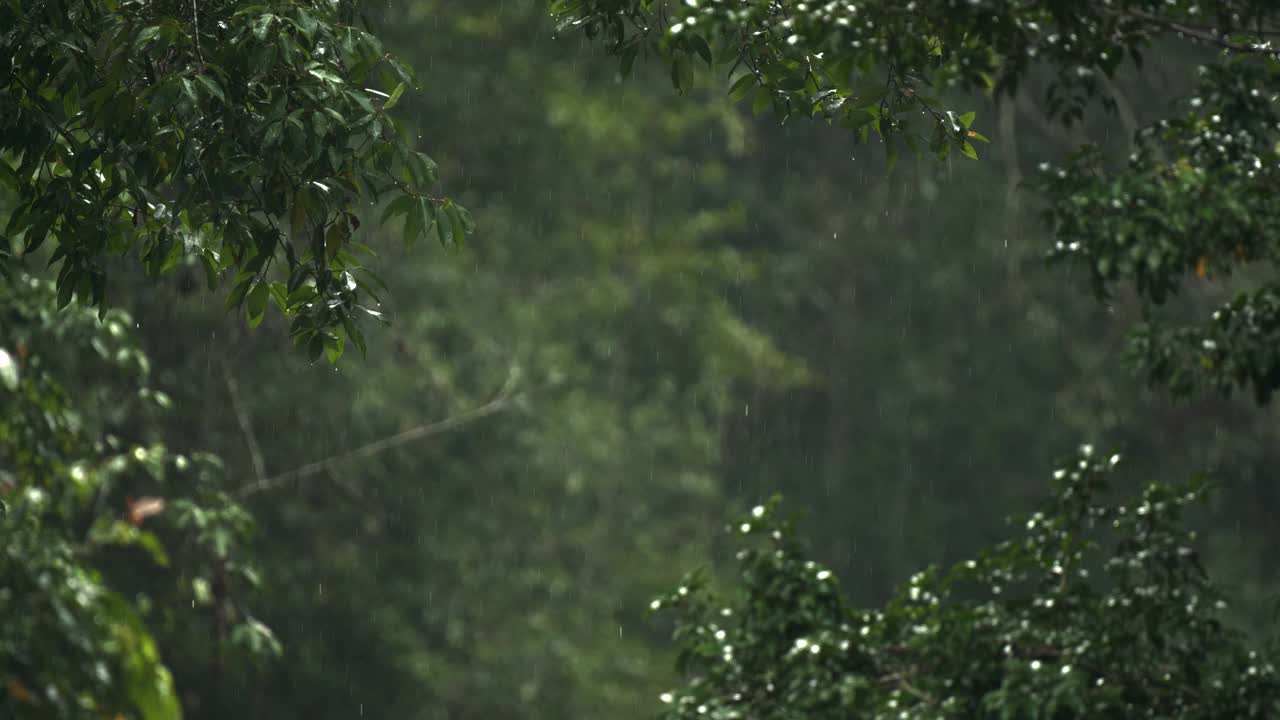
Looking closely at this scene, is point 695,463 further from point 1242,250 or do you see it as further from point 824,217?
point 1242,250

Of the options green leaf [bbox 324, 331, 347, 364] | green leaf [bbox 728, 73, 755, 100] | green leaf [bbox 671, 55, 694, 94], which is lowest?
green leaf [bbox 324, 331, 347, 364]

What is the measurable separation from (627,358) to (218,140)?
12.9 meters

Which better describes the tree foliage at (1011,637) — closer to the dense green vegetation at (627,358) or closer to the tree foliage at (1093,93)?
the dense green vegetation at (627,358)

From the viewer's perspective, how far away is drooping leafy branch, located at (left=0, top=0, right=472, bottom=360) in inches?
130

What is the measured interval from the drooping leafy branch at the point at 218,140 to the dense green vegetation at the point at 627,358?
0.04 feet

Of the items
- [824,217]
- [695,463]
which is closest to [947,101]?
[695,463]

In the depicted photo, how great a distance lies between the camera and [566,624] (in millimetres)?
14203

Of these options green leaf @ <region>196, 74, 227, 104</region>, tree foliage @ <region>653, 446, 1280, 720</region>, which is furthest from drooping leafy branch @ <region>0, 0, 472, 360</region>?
tree foliage @ <region>653, 446, 1280, 720</region>

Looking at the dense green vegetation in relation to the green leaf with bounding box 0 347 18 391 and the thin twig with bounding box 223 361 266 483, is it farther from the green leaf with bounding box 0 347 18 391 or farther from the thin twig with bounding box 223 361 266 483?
the green leaf with bounding box 0 347 18 391

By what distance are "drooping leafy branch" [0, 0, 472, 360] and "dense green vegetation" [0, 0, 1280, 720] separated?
0.01 meters

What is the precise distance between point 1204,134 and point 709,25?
2.10 metres

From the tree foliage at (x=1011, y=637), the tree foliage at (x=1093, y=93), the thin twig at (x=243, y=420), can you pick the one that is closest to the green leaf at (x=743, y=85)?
the tree foliage at (x=1093, y=93)

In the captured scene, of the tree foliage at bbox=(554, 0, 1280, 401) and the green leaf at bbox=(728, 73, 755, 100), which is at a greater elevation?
the tree foliage at bbox=(554, 0, 1280, 401)

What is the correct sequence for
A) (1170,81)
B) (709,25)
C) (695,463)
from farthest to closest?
(1170,81) → (695,463) → (709,25)
